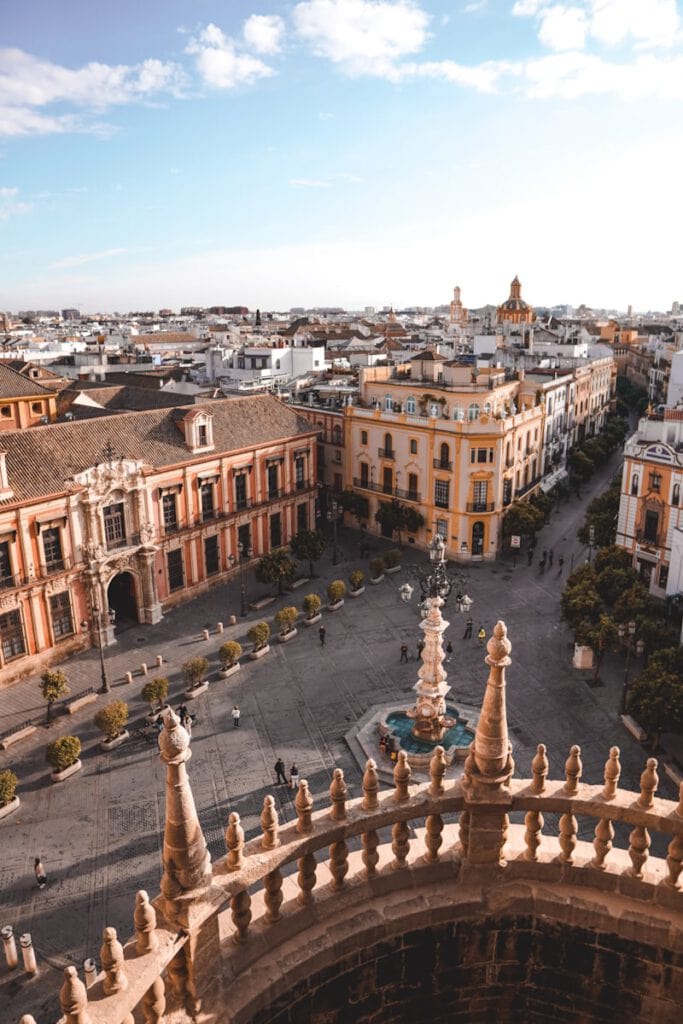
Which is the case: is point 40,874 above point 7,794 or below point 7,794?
below

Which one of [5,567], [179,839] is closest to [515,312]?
[5,567]

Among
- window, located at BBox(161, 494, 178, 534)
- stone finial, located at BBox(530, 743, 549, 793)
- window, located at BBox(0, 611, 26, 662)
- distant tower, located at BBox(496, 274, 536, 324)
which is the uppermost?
distant tower, located at BBox(496, 274, 536, 324)

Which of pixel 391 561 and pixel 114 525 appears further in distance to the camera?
pixel 391 561

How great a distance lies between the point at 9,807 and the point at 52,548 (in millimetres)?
11869

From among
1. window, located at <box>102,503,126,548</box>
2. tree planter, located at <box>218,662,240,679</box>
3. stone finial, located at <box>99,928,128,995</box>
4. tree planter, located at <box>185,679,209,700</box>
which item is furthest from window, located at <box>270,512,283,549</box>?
stone finial, located at <box>99,928,128,995</box>

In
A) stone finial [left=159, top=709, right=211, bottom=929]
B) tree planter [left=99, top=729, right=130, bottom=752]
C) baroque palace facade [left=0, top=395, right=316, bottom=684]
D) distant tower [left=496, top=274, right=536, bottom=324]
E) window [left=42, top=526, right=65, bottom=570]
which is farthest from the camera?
distant tower [left=496, top=274, right=536, bottom=324]

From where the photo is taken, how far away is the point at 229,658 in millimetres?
30938

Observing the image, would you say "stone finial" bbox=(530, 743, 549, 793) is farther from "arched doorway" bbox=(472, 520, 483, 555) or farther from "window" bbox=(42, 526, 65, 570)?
"arched doorway" bbox=(472, 520, 483, 555)

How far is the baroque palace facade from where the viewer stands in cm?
3080

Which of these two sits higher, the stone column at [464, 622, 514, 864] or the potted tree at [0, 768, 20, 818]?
the stone column at [464, 622, 514, 864]

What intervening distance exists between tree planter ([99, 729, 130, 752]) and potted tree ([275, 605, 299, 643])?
30.5ft

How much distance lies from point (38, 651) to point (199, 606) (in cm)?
896

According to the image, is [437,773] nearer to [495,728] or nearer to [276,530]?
[495,728]

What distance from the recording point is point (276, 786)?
24188 mm
